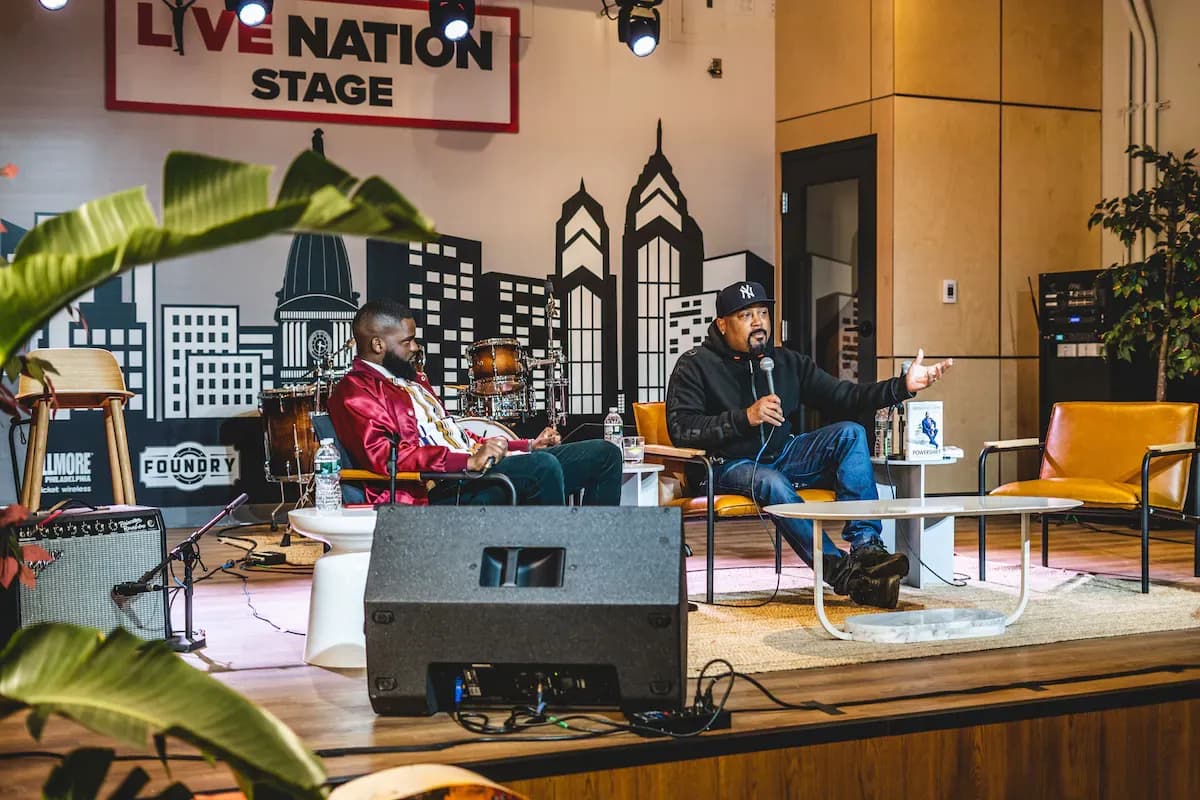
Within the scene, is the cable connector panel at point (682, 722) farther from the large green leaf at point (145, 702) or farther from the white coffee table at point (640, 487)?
the white coffee table at point (640, 487)

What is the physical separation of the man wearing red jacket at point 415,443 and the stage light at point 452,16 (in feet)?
9.90

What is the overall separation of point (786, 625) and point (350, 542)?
1335mm

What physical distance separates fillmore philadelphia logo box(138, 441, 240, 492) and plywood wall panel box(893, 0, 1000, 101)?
4.45 metres

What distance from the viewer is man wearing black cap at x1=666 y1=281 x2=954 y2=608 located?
3.83 metres

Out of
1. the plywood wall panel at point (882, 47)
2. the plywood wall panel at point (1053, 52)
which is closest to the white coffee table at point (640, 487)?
the plywood wall panel at point (882, 47)

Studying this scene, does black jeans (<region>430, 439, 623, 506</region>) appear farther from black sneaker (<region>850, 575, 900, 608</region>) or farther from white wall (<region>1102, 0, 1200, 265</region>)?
white wall (<region>1102, 0, 1200, 265</region>)

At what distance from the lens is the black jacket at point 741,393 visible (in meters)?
4.19

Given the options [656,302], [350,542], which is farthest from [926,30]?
[350,542]

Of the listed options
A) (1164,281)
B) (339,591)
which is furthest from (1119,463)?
(339,591)

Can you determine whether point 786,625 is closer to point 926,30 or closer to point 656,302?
point 656,302

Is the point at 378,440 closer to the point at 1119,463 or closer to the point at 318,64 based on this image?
the point at 1119,463

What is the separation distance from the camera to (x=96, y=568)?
313 cm

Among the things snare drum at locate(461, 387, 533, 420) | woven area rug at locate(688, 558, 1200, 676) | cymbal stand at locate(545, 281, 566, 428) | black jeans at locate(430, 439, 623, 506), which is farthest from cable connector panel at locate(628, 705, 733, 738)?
cymbal stand at locate(545, 281, 566, 428)

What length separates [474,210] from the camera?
6.93 meters
